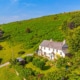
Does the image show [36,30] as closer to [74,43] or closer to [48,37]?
[48,37]

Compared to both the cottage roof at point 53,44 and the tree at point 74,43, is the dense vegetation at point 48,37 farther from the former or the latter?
the cottage roof at point 53,44

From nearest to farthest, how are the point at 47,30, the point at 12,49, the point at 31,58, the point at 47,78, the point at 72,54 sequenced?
the point at 47,78 < the point at 72,54 < the point at 31,58 < the point at 12,49 < the point at 47,30

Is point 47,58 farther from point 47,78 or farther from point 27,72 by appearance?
point 47,78

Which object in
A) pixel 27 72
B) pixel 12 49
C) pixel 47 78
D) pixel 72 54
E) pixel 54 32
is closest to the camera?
pixel 47 78

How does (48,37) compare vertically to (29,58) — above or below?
above

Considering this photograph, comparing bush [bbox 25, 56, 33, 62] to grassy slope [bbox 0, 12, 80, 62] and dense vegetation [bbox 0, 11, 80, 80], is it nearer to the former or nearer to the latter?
dense vegetation [bbox 0, 11, 80, 80]

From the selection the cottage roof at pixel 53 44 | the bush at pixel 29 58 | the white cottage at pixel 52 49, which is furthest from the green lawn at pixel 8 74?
the cottage roof at pixel 53 44

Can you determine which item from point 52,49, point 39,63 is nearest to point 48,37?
point 52,49

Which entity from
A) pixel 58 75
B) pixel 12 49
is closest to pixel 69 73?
pixel 58 75
